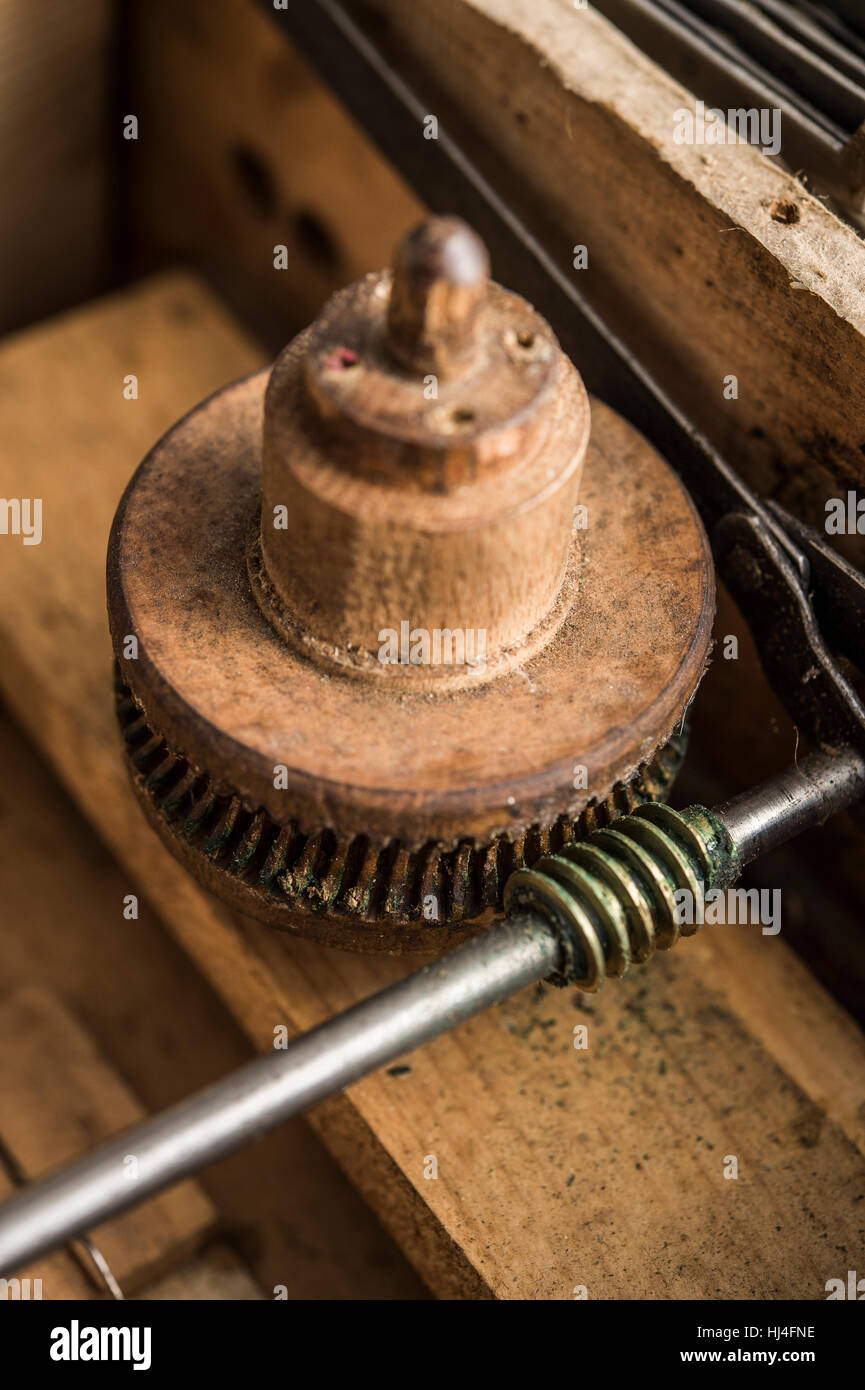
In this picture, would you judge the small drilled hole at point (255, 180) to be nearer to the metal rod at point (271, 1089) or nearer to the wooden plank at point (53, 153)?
the wooden plank at point (53, 153)

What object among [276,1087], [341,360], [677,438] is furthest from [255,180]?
[276,1087]

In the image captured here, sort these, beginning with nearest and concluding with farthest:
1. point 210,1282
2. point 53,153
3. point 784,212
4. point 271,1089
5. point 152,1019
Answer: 1. point 271,1089
2. point 784,212
3. point 210,1282
4. point 152,1019
5. point 53,153

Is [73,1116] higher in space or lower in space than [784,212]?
lower

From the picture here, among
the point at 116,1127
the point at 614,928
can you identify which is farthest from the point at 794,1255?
the point at 116,1127

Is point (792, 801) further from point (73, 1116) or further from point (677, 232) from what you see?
point (73, 1116)

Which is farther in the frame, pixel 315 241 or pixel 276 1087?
pixel 315 241

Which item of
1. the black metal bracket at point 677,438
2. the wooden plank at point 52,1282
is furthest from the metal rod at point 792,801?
the wooden plank at point 52,1282

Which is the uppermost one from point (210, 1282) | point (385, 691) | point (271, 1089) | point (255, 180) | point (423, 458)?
point (255, 180)

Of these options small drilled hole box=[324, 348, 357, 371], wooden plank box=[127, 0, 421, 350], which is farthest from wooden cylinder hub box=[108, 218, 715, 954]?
wooden plank box=[127, 0, 421, 350]
